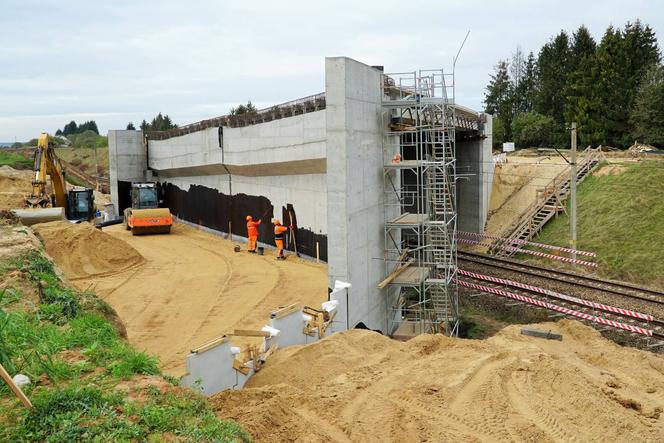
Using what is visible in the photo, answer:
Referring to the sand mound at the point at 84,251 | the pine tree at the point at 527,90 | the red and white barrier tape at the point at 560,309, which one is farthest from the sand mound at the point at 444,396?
the pine tree at the point at 527,90

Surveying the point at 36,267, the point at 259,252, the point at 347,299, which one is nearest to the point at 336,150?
the point at 347,299

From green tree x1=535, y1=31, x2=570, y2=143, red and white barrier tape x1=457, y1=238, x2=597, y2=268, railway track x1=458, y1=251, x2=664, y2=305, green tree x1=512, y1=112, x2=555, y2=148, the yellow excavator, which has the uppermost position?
green tree x1=535, y1=31, x2=570, y2=143

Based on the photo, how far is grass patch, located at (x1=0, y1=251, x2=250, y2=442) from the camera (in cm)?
616

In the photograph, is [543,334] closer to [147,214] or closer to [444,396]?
[444,396]

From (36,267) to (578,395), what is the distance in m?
11.1

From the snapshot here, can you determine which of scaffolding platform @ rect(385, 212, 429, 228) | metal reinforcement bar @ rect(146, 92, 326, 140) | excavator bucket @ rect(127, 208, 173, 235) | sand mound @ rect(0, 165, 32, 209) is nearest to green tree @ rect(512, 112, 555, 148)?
metal reinforcement bar @ rect(146, 92, 326, 140)

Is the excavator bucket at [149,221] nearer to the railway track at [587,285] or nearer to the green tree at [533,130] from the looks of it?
the railway track at [587,285]

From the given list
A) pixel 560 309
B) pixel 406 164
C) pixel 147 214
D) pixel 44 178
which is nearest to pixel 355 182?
pixel 406 164

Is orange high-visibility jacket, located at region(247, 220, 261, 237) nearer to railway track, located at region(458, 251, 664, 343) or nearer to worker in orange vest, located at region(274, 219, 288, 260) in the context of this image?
worker in orange vest, located at region(274, 219, 288, 260)

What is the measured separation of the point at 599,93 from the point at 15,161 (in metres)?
58.9

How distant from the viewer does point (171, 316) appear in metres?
17.1

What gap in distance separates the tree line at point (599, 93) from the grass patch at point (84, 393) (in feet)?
137

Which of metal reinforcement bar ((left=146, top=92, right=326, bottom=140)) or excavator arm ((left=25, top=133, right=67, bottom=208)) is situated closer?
metal reinforcement bar ((left=146, top=92, right=326, bottom=140))

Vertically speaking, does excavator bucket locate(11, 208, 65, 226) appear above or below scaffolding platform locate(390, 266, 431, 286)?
above
